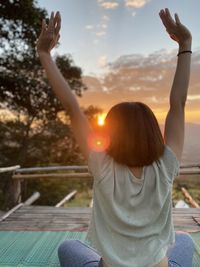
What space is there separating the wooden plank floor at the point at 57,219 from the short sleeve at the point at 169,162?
7.95 ft

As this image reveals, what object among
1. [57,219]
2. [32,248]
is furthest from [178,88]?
[57,219]

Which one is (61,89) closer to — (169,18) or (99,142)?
(99,142)

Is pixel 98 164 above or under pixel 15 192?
above

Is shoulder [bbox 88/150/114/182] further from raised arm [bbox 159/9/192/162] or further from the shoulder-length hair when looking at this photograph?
raised arm [bbox 159/9/192/162]

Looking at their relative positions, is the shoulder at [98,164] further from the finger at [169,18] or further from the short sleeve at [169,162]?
the finger at [169,18]

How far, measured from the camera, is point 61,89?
4.11 ft

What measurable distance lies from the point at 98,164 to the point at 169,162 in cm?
25

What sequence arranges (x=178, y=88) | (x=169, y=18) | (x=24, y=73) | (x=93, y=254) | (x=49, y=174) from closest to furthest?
(x=178, y=88) < (x=169, y=18) < (x=93, y=254) < (x=49, y=174) < (x=24, y=73)

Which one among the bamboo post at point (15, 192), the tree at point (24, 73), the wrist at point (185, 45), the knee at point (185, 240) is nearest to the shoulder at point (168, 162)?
the wrist at point (185, 45)

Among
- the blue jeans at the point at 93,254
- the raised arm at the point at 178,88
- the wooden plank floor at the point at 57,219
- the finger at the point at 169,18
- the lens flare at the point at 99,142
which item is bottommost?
the wooden plank floor at the point at 57,219

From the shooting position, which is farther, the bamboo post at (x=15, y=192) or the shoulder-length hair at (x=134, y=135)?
the bamboo post at (x=15, y=192)

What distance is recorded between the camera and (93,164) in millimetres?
1254

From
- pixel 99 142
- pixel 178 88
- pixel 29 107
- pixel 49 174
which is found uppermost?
pixel 178 88

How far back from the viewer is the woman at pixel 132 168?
123cm
